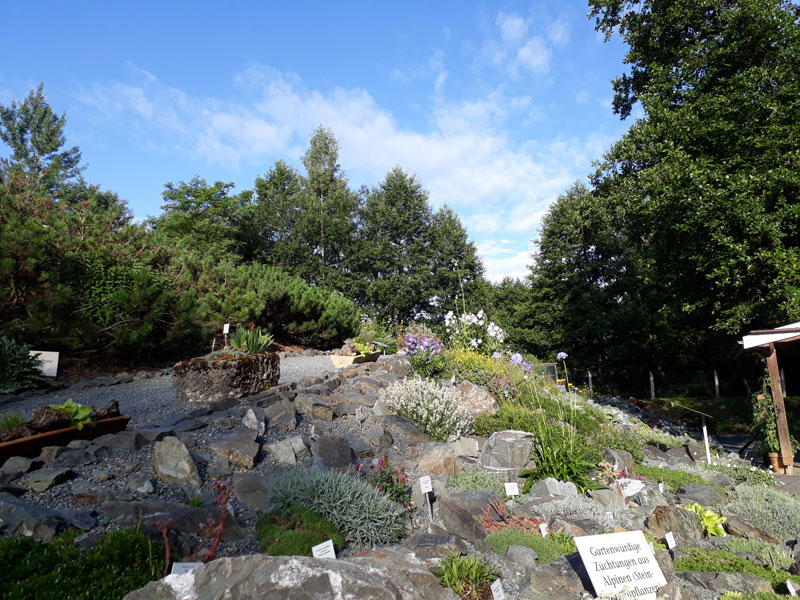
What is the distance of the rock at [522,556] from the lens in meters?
3.87

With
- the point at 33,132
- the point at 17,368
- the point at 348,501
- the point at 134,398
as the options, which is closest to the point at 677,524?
the point at 348,501

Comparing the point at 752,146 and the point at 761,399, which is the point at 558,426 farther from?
the point at 752,146

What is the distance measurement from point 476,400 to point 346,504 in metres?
4.55

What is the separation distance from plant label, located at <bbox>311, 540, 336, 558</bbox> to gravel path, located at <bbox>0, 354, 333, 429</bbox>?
344cm

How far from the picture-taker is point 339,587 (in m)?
2.60

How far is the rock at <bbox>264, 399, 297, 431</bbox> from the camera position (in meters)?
5.93

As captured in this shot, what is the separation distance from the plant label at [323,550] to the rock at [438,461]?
8.70ft

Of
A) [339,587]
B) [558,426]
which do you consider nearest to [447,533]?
[339,587]

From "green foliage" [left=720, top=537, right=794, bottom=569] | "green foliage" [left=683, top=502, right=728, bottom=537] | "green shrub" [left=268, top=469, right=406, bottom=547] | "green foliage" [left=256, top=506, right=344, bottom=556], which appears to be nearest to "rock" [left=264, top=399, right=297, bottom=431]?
"green shrub" [left=268, top=469, right=406, bottom=547]

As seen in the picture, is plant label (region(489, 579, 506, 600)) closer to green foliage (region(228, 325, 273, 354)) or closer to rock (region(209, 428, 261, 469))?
rock (region(209, 428, 261, 469))

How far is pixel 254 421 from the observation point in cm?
568

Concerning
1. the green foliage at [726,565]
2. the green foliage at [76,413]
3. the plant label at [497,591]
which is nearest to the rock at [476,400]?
the green foliage at [726,565]

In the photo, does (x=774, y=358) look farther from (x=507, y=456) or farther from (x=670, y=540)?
(x=670, y=540)

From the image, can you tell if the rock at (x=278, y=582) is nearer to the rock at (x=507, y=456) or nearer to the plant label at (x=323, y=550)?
the plant label at (x=323, y=550)
